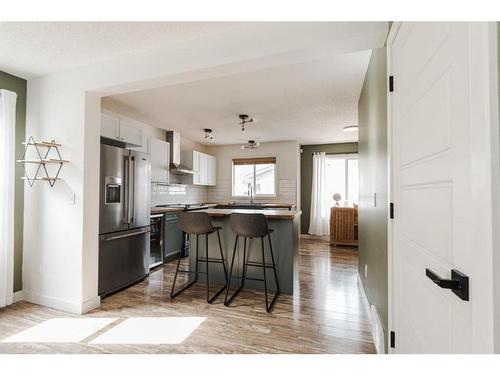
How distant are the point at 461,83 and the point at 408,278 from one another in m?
0.94

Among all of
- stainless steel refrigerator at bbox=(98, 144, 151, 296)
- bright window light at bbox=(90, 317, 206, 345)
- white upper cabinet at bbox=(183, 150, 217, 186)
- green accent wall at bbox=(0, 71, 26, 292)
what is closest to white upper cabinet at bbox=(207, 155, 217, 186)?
white upper cabinet at bbox=(183, 150, 217, 186)

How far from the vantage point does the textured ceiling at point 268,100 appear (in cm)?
264

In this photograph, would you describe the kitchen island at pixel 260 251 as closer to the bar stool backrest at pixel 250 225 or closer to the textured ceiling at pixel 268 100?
the bar stool backrest at pixel 250 225

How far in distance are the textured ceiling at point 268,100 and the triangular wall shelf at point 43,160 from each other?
46.4 inches

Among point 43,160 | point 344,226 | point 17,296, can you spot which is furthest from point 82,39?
point 344,226

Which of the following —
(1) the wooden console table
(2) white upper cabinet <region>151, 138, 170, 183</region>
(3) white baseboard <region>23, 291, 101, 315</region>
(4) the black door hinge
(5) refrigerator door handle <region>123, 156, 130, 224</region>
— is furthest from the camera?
(1) the wooden console table

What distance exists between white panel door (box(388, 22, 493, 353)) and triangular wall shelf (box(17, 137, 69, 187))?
2968 millimetres

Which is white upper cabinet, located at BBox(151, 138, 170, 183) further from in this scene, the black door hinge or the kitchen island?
the black door hinge

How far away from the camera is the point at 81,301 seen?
2.43 meters

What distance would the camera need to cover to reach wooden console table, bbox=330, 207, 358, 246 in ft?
17.8

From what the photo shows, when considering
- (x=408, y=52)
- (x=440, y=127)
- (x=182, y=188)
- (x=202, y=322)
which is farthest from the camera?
(x=182, y=188)

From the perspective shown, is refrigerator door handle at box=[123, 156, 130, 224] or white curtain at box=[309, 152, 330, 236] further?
white curtain at box=[309, 152, 330, 236]
